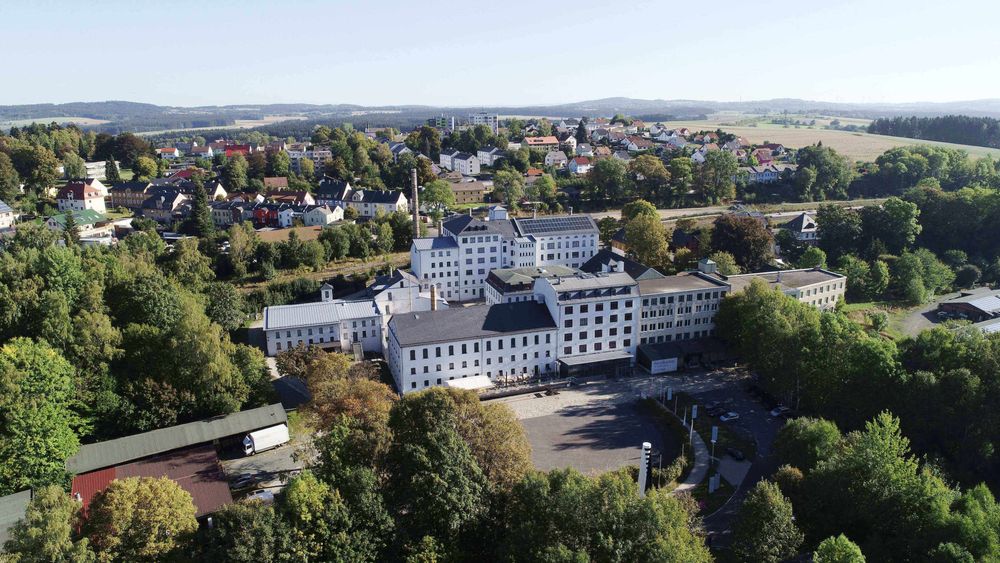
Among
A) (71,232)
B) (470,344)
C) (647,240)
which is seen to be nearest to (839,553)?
(470,344)

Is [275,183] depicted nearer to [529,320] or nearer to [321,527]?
[529,320]

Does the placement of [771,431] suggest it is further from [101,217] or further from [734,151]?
[734,151]

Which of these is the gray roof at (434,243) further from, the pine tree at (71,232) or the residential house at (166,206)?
the residential house at (166,206)

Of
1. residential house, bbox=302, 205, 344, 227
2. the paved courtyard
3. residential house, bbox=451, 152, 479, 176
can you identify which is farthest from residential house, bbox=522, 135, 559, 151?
the paved courtyard

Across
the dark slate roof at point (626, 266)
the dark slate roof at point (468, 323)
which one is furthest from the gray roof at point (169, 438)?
the dark slate roof at point (626, 266)

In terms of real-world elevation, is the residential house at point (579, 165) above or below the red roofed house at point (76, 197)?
above

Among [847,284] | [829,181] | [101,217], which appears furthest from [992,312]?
[101,217]

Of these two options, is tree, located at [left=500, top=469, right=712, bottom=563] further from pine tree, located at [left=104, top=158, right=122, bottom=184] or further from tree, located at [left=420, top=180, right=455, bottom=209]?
pine tree, located at [left=104, top=158, right=122, bottom=184]
